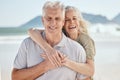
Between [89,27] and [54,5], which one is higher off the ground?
[54,5]

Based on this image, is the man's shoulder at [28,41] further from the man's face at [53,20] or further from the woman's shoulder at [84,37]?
the woman's shoulder at [84,37]

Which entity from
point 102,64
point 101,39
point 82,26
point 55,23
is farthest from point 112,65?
point 55,23

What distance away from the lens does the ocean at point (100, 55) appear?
1812 mm

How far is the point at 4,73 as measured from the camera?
71.9 inches

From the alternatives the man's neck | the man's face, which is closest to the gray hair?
the man's face

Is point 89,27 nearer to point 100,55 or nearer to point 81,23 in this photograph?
point 81,23

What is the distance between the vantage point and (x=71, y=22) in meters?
1.81

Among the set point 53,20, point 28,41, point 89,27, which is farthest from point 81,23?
point 28,41

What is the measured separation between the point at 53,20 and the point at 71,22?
16 cm

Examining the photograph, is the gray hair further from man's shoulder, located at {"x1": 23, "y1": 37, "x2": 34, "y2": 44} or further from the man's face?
man's shoulder, located at {"x1": 23, "y1": 37, "x2": 34, "y2": 44}

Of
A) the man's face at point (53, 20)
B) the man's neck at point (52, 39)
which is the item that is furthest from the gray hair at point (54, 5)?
the man's neck at point (52, 39)

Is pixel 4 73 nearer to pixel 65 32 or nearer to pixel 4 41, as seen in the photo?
pixel 4 41

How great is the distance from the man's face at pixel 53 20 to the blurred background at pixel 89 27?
8 centimetres

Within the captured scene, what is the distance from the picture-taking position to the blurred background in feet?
5.98
